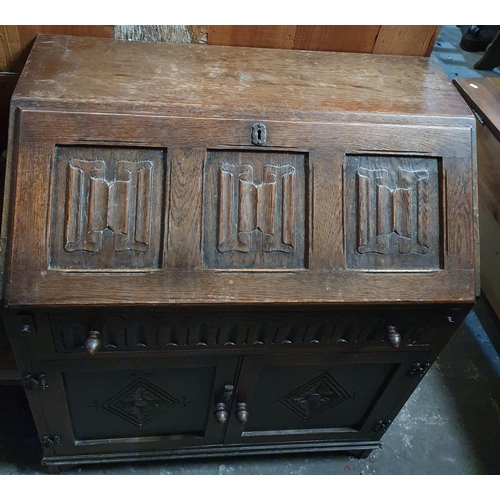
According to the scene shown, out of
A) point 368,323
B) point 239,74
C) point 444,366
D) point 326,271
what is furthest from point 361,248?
point 444,366

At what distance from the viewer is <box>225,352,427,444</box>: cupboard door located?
1364 mm

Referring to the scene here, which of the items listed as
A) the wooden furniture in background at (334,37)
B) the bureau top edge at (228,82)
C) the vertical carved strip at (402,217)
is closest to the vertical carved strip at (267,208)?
the bureau top edge at (228,82)

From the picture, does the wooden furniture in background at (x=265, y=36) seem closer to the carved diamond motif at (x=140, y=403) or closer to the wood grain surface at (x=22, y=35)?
the wood grain surface at (x=22, y=35)

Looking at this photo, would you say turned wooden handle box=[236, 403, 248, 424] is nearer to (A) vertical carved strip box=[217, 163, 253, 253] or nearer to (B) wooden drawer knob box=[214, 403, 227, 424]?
(B) wooden drawer knob box=[214, 403, 227, 424]

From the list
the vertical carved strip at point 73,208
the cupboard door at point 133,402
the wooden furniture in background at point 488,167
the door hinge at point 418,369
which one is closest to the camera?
the vertical carved strip at point 73,208

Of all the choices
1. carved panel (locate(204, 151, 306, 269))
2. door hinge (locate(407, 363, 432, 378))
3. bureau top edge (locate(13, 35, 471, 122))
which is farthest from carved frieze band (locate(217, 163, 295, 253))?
door hinge (locate(407, 363, 432, 378))

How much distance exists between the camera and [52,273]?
1.06 m

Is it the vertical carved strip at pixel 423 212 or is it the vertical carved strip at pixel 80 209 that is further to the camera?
the vertical carved strip at pixel 423 212

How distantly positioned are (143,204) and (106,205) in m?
0.08

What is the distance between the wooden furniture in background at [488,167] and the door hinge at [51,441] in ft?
5.83

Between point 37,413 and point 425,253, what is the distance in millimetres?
1143

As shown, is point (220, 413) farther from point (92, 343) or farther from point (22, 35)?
point (22, 35)

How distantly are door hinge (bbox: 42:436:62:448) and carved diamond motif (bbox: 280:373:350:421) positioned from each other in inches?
27.5

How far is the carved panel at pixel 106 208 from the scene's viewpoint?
1071 mm
